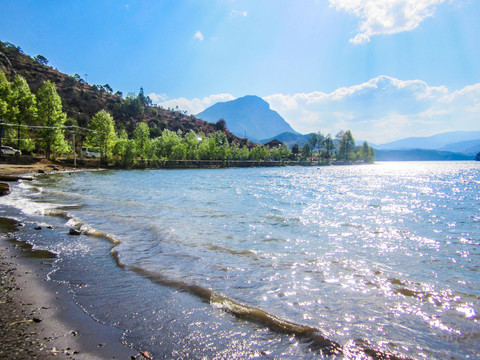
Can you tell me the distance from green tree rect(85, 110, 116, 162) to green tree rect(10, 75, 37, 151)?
17.0m

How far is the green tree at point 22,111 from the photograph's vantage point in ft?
170

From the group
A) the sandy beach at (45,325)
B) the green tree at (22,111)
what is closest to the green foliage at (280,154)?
the green tree at (22,111)

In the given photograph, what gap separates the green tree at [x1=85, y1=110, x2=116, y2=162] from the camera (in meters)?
71.4

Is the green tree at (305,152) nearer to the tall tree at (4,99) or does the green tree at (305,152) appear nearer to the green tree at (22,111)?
the green tree at (22,111)

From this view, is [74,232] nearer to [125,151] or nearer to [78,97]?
[125,151]

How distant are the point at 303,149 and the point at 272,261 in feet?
568

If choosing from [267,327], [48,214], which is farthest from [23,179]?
[267,327]

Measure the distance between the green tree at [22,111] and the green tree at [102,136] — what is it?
16982mm

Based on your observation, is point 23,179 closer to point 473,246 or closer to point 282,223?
point 282,223

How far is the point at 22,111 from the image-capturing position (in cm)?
5309

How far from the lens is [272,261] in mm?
8242

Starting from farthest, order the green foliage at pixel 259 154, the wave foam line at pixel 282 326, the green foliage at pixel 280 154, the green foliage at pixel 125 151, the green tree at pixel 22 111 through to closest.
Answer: the green foliage at pixel 280 154, the green foliage at pixel 259 154, the green foliage at pixel 125 151, the green tree at pixel 22 111, the wave foam line at pixel 282 326

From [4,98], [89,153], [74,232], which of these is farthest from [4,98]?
[74,232]

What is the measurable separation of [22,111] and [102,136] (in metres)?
19.5
